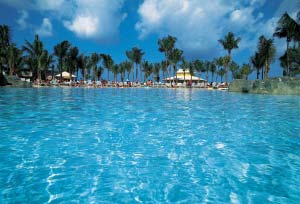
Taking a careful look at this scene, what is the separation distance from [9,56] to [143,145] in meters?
42.2

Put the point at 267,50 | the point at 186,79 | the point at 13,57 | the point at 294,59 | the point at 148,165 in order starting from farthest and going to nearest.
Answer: the point at 186,79, the point at 13,57, the point at 267,50, the point at 294,59, the point at 148,165

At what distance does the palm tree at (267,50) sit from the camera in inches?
1358

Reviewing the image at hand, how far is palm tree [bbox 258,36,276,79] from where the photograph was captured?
34.5 metres

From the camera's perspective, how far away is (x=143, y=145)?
15.4ft

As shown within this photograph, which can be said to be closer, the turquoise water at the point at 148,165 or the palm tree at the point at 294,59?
the turquoise water at the point at 148,165

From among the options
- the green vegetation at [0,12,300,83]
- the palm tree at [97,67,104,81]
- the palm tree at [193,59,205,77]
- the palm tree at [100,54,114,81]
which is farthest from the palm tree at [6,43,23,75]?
the palm tree at [193,59,205,77]

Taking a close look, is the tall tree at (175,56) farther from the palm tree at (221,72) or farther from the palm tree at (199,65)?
the palm tree at (221,72)

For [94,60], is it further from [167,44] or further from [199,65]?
[199,65]

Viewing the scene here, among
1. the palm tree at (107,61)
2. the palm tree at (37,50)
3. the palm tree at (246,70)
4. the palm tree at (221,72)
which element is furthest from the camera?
the palm tree at (221,72)

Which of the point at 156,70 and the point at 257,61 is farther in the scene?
the point at 156,70

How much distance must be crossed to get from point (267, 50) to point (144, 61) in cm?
3896

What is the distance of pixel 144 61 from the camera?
226ft

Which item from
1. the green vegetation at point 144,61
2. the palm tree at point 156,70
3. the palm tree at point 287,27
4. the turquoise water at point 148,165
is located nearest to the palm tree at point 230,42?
the green vegetation at point 144,61

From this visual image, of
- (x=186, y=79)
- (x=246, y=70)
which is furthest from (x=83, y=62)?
(x=246, y=70)
